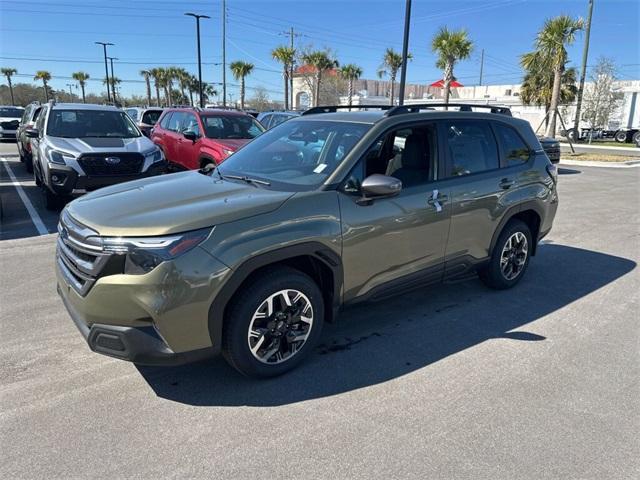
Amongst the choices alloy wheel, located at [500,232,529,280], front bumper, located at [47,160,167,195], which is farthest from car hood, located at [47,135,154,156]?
alloy wheel, located at [500,232,529,280]

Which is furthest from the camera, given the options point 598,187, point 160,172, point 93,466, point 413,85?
point 413,85

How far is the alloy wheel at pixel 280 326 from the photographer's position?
309cm

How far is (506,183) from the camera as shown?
4.66 meters

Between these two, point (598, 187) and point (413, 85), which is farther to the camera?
point (413, 85)

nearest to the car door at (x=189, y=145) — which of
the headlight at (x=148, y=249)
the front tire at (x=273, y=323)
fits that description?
the front tire at (x=273, y=323)

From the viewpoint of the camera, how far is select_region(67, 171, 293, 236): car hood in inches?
110

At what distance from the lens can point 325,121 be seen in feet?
13.7

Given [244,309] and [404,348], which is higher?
[244,309]

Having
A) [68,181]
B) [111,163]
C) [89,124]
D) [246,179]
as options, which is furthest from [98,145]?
[246,179]

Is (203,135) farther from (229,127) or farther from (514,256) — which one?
(514,256)

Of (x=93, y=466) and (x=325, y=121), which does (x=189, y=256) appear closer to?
(x=93, y=466)

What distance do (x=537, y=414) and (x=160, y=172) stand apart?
717 centimetres

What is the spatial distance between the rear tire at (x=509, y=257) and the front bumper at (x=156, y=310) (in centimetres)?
308

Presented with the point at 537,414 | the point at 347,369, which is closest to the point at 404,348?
the point at 347,369
